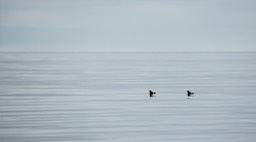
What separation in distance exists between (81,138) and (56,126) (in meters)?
2.91

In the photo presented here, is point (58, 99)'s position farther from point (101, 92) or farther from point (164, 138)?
point (164, 138)

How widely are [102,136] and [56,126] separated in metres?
2.89

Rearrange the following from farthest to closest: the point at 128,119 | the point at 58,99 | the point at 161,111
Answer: the point at 58,99
the point at 161,111
the point at 128,119

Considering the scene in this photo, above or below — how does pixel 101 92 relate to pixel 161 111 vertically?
above

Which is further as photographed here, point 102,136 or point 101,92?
point 101,92

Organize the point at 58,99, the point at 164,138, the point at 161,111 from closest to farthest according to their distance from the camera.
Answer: the point at 164,138 → the point at 161,111 → the point at 58,99

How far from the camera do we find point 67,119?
28.9m

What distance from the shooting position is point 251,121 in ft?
90.9

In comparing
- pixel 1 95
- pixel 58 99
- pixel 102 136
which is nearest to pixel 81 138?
pixel 102 136

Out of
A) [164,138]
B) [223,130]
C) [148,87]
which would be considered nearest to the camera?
[164,138]

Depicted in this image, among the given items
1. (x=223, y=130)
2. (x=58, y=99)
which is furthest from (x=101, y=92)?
(x=223, y=130)

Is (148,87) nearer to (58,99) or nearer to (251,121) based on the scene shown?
(58,99)

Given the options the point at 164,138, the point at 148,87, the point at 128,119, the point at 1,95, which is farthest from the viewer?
the point at 148,87

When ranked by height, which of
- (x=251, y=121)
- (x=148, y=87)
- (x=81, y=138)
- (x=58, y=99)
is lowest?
(x=81, y=138)
